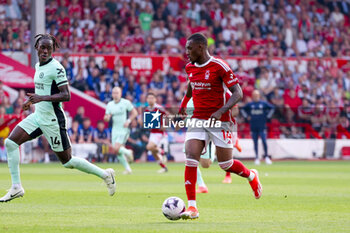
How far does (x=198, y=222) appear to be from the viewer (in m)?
9.01

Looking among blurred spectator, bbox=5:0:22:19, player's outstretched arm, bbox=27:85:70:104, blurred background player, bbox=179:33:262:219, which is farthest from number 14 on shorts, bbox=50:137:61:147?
blurred spectator, bbox=5:0:22:19

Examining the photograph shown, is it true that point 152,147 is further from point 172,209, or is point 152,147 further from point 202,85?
point 172,209

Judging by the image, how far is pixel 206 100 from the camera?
988 centimetres

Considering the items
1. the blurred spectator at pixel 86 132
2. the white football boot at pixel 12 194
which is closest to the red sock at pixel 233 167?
the white football boot at pixel 12 194

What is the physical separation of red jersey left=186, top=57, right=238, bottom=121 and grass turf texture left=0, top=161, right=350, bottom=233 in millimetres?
1389

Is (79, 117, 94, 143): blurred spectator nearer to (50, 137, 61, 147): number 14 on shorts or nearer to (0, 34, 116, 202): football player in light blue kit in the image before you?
(0, 34, 116, 202): football player in light blue kit

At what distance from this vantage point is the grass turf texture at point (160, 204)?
855cm

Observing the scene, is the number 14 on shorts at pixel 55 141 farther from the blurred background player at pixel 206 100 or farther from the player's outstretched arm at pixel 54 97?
the blurred background player at pixel 206 100

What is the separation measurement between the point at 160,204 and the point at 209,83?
2493 millimetres

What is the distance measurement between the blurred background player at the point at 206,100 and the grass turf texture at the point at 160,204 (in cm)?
76

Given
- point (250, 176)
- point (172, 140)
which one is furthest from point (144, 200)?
point (172, 140)

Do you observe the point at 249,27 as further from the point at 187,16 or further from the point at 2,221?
the point at 2,221

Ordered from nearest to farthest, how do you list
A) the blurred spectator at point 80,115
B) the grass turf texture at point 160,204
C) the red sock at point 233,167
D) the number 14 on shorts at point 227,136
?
the grass turf texture at point 160,204 → the number 14 on shorts at point 227,136 → the red sock at point 233,167 → the blurred spectator at point 80,115

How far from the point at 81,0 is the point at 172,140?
7061mm
